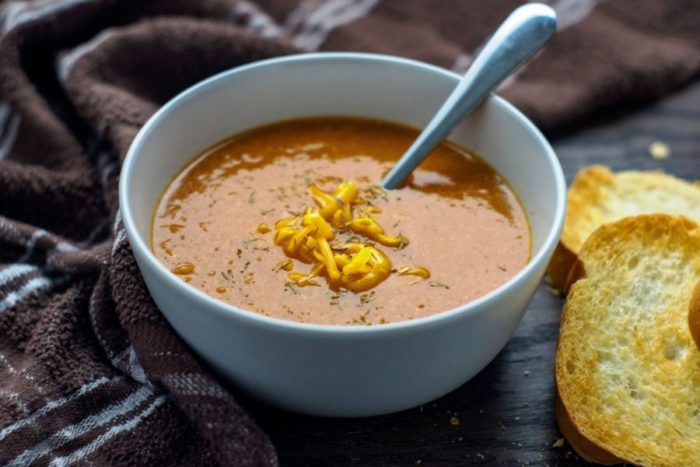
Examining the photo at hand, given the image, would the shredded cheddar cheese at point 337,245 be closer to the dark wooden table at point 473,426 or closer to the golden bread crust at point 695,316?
the dark wooden table at point 473,426

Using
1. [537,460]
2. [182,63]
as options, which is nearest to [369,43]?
[182,63]

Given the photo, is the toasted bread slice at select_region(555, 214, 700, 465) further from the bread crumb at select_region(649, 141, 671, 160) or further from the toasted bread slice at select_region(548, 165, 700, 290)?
the bread crumb at select_region(649, 141, 671, 160)

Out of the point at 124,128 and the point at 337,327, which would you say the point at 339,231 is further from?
the point at 124,128

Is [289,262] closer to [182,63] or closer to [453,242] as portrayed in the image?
[453,242]

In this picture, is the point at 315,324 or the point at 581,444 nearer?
the point at 315,324

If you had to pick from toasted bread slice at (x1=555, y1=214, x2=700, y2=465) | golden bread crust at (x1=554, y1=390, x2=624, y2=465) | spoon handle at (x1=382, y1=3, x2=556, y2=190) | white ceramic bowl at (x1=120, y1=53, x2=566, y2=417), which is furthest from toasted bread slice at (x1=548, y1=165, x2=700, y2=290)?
golden bread crust at (x1=554, y1=390, x2=624, y2=465)

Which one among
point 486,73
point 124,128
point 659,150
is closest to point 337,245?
A: point 486,73
